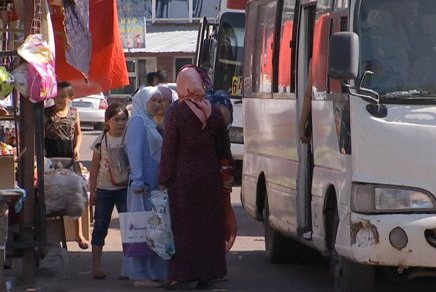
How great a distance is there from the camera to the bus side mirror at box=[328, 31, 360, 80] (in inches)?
306

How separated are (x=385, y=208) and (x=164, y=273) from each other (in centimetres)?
286

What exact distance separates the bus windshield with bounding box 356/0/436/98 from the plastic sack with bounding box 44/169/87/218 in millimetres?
2984

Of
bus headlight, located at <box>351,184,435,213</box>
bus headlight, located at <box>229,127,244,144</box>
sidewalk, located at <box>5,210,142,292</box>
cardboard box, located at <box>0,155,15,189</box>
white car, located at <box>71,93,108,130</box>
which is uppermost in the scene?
bus headlight, located at <box>351,184,435,213</box>

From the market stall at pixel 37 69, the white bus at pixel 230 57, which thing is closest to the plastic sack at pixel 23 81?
the market stall at pixel 37 69

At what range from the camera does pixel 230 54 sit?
19719mm

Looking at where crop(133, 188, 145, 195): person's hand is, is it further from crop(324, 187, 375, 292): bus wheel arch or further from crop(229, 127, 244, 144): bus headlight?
crop(229, 127, 244, 144): bus headlight

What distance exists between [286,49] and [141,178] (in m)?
1.83

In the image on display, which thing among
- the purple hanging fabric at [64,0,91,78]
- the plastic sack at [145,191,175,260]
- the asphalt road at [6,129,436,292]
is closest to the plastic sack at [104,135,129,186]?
the plastic sack at [145,191,175,260]

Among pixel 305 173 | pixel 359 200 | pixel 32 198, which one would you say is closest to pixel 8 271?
pixel 32 198

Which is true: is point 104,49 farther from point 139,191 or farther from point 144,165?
point 139,191

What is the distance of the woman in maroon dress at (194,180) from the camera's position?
9508 millimetres

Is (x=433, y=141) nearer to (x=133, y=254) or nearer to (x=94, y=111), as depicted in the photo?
(x=133, y=254)

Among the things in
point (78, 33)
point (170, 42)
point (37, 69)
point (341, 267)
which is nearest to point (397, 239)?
point (341, 267)

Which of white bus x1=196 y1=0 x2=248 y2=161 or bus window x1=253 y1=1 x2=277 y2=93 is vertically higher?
bus window x1=253 y1=1 x2=277 y2=93
